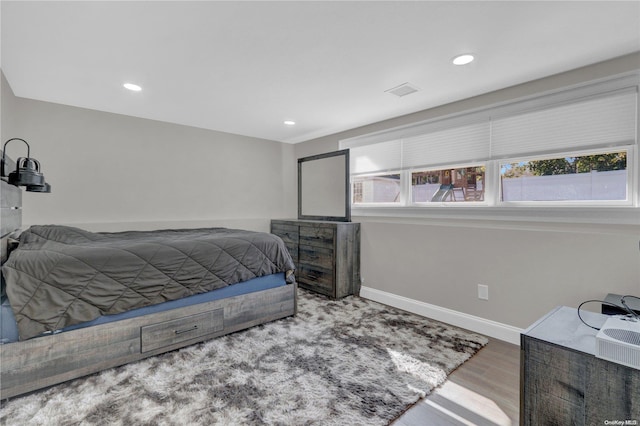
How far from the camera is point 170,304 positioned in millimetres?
2367

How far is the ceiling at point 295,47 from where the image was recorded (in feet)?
5.36

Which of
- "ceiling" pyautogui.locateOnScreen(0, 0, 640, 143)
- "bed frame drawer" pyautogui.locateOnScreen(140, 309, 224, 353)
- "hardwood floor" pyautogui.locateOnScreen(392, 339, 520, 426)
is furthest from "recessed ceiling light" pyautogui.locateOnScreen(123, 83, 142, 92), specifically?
"hardwood floor" pyautogui.locateOnScreen(392, 339, 520, 426)

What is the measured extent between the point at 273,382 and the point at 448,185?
2.47 metres

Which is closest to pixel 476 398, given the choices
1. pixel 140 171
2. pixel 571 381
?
pixel 571 381

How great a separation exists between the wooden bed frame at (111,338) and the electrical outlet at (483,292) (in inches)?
76.2

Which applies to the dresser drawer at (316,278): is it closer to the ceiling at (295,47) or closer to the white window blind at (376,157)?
the white window blind at (376,157)

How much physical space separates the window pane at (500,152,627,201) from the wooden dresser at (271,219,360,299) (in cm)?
177

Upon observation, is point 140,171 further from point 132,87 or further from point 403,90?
point 403,90

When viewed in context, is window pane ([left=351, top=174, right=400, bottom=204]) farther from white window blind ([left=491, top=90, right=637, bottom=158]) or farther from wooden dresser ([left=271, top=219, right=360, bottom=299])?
white window blind ([left=491, top=90, right=637, bottom=158])

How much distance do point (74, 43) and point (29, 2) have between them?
0.40 metres

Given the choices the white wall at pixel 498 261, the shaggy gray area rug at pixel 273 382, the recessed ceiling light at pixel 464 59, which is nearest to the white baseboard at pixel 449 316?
the white wall at pixel 498 261

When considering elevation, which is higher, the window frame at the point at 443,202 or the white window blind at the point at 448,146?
the white window blind at the point at 448,146

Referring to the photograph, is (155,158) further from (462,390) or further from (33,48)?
(462,390)

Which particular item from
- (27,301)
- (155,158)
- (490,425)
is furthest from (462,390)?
(155,158)
